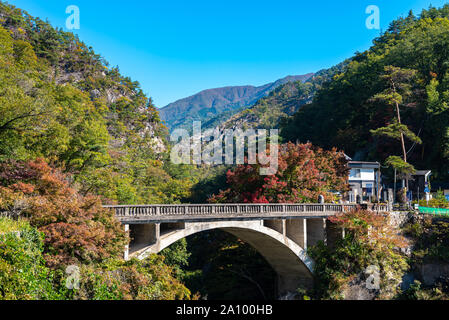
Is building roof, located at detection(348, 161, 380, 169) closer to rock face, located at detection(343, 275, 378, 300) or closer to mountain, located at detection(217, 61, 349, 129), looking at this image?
rock face, located at detection(343, 275, 378, 300)

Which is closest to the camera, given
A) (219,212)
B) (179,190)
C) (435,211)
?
(219,212)

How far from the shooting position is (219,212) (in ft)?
72.4

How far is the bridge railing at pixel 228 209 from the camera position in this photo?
1859cm

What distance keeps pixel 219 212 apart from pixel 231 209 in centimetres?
89

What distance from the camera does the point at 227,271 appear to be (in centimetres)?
3462

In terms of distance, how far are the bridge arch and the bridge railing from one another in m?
0.65

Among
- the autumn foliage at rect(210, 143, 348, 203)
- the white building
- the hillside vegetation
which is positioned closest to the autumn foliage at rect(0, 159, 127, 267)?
the autumn foliage at rect(210, 143, 348, 203)

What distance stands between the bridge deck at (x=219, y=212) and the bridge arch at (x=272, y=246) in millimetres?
463

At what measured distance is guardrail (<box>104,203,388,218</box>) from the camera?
18.6 metres

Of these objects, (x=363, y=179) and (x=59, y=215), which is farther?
(x=363, y=179)

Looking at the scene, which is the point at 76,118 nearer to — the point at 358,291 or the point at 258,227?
the point at 258,227

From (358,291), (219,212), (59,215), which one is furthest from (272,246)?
(59,215)

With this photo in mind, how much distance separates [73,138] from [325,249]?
1942cm

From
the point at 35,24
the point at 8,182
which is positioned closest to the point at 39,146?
the point at 8,182
